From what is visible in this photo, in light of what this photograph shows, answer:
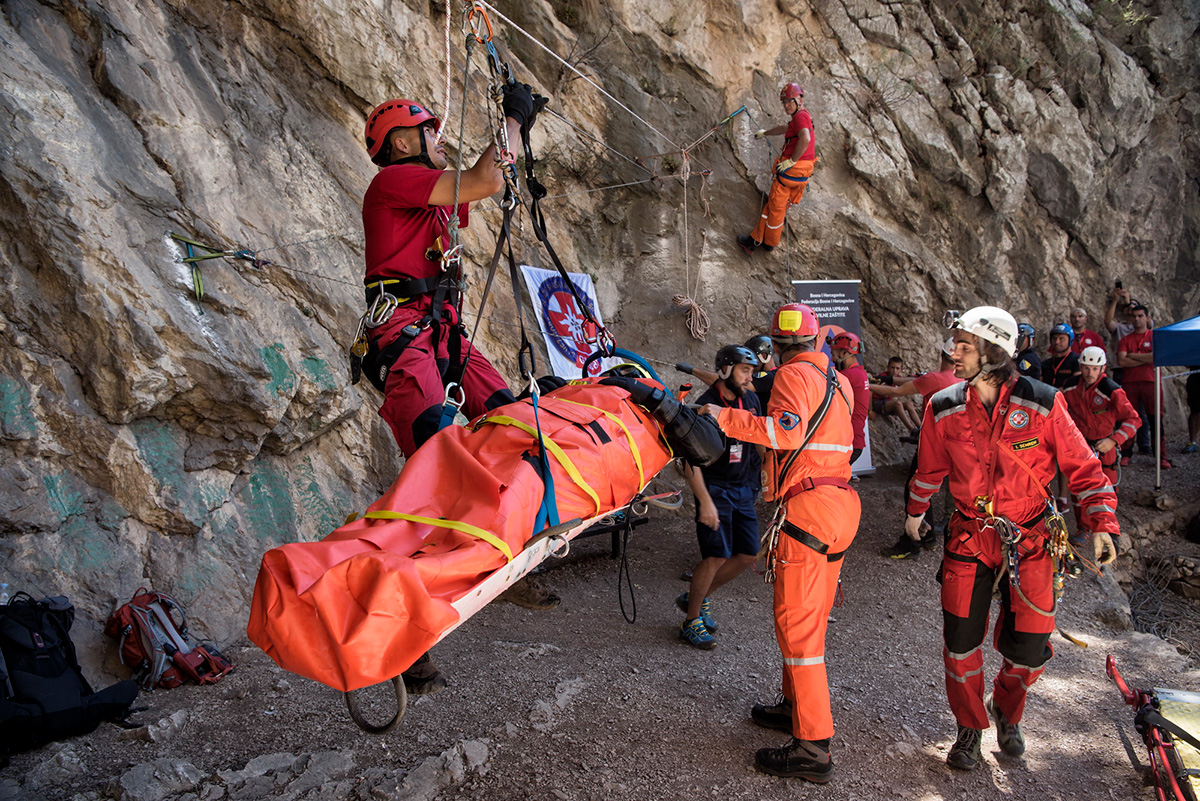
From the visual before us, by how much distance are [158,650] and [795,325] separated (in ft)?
12.3

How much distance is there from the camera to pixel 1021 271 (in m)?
11.3

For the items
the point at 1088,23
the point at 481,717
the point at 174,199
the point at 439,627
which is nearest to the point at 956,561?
the point at 481,717

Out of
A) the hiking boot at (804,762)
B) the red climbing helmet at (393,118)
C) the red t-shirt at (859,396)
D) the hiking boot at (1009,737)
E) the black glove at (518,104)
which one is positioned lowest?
the hiking boot at (1009,737)

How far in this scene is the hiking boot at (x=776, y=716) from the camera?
3.60 metres

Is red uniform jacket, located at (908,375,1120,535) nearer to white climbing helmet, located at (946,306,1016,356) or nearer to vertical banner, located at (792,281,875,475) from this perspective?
white climbing helmet, located at (946,306,1016,356)

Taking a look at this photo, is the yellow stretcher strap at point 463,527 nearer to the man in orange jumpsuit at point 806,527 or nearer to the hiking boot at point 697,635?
the man in orange jumpsuit at point 806,527

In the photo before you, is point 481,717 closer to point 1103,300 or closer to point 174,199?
point 174,199

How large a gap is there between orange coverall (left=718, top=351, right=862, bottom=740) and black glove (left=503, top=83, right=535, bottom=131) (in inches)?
62.3

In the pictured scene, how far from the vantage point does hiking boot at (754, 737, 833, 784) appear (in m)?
3.13

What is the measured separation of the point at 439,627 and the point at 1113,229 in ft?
47.1

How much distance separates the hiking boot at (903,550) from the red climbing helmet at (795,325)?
4082 millimetres

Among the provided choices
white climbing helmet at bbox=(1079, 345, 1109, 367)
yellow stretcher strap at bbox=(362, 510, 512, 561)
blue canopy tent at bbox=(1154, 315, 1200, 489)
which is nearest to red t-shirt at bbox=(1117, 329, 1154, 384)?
blue canopy tent at bbox=(1154, 315, 1200, 489)

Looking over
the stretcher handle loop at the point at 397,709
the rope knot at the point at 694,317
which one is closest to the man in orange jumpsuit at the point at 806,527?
the stretcher handle loop at the point at 397,709

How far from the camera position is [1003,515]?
343 centimetres
